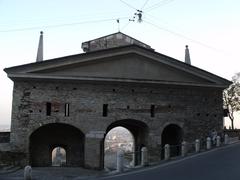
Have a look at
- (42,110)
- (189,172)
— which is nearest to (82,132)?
(42,110)

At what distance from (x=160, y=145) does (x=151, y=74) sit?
5.33 m

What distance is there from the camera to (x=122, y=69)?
1102 inches

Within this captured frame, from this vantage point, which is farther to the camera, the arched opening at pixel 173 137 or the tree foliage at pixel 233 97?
the tree foliage at pixel 233 97

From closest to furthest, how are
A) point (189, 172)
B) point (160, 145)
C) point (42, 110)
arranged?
1. point (189, 172)
2. point (42, 110)
3. point (160, 145)

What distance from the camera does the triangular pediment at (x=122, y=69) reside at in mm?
26406

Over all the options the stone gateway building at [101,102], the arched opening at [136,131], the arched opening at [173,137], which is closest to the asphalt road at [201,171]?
the stone gateway building at [101,102]

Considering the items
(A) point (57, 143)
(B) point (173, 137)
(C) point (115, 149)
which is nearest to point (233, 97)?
(B) point (173, 137)

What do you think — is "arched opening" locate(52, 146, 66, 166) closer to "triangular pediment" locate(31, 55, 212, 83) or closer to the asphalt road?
"triangular pediment" locate(31, 55, 212, 83)

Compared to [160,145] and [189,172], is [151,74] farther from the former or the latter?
[189,172]

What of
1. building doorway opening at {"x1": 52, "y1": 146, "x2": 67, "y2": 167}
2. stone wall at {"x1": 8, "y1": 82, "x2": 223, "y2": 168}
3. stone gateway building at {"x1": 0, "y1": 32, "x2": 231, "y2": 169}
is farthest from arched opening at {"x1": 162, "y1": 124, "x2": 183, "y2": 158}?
building doorway opening at {"x1": 52, "y1": 146, "x2": 67, "y2": 167}

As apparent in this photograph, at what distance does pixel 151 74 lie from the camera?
28531 mm

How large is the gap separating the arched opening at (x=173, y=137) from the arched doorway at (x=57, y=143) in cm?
686

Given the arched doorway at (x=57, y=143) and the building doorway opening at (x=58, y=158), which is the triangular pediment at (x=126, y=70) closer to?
the arched doorway at (x=57, y=143)

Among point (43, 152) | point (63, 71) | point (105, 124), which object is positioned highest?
point (63, 71)
